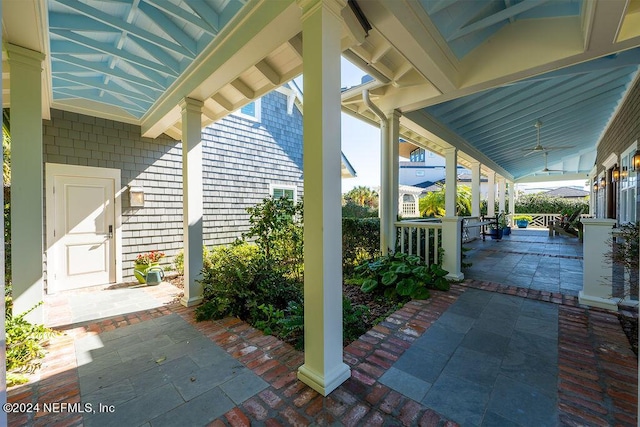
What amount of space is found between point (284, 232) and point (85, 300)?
10.1 ft

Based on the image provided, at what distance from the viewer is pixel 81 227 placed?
15.4ft

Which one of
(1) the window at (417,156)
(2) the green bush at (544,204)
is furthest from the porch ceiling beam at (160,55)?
(1) the window at (417,156)

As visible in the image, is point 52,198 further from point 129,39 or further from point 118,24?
point 118,24

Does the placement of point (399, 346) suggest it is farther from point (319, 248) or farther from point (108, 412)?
point (108, 412)

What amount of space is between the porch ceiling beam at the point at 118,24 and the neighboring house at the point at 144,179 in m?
2.88

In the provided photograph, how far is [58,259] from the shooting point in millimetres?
4504

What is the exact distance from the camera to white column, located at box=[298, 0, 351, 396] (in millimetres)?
1965


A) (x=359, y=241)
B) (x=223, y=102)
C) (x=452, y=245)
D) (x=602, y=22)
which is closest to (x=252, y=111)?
(x=223, y=102)

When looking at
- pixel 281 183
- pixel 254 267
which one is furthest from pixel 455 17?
pixel 281 183

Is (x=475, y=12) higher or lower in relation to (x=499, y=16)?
higher

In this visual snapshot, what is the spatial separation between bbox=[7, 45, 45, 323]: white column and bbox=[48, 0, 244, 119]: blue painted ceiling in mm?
381

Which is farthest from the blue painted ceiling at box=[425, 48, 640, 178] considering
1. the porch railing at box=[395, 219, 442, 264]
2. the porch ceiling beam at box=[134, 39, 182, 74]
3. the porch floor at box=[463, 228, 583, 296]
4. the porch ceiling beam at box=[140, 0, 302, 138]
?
the porch ceiling beam at box=[134, 39, 182, 74]

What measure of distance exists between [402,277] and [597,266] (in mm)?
2257

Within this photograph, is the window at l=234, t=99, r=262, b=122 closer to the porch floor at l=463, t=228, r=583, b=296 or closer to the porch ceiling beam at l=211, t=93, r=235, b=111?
the porch ceiling beam at l=211, t=93, r=235, b=111
